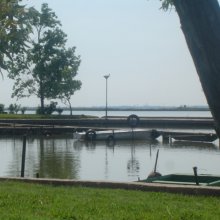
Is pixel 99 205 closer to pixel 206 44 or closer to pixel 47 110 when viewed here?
pixel 206 44

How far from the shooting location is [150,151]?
42.2m

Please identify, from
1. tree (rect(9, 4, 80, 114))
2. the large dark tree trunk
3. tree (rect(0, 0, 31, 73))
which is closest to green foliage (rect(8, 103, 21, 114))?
tree (rect(9, 4, 80, 114))

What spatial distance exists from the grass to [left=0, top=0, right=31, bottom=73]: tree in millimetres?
5134

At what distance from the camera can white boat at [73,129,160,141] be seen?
168 ft

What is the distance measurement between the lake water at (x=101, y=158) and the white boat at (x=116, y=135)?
892 millimetres

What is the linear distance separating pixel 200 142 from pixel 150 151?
9042 mm

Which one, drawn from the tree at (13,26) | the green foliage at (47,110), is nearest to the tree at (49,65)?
the green foliage at (47,110)

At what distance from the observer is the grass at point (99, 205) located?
321 inches

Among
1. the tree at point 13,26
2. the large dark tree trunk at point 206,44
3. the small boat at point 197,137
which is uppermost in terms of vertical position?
the tree at point 13,26

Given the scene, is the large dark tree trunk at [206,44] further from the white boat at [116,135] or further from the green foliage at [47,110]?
the green foliage at [47,110]

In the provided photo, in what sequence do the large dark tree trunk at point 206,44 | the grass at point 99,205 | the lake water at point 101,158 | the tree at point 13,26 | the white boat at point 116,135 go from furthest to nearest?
1. the white boat at point 116,135
2. the lake water at point 101,158
3. the tree at point 13,26
4. the grass at point 99,205
5. the large dark tree trunk at point 206,44

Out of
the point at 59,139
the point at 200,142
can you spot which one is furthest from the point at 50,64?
the point at 200,142

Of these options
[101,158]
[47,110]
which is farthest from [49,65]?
[101,158]

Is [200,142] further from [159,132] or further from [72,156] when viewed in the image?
[72,156]
